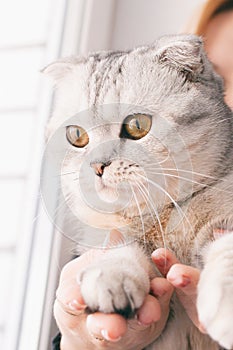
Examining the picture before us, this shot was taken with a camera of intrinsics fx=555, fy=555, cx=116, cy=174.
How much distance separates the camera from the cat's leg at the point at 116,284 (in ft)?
1.62

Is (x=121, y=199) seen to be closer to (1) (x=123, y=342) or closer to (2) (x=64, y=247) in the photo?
(1) (x=123, y=342)

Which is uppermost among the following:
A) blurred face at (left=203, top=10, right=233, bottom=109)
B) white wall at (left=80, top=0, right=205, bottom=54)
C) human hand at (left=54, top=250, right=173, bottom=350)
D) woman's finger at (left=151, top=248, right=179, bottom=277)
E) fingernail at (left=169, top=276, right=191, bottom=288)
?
white wall at (left=80, top=0, right=205, bottom=54)

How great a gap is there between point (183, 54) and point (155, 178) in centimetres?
16

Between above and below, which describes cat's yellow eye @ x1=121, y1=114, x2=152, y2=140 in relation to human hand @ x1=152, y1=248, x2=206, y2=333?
above

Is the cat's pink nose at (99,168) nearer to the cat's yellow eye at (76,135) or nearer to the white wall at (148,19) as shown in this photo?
the cat's yellow eye at (76,135)

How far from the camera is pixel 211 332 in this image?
46 centimetres

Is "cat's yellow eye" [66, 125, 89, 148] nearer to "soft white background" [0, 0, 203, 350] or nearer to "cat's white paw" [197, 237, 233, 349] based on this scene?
"cat's white paw" [197, 237, 233, 349]

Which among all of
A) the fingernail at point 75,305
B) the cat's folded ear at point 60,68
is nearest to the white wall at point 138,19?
the cat's folded ear at point 60,68

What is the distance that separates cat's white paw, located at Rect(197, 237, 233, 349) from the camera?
0.45m

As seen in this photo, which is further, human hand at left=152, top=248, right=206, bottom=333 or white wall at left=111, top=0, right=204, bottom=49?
white wall at left=111, top=0, right=204, bottom=49

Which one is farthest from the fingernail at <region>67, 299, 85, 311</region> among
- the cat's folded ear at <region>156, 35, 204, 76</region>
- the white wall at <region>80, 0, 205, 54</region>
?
the white wall at <region>80, 0, 205, 54</region>

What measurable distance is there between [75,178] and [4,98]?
707 millimetres

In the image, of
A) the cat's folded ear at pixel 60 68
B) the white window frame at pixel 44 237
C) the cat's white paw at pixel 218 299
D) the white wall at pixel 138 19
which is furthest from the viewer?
the white wall at pixel 138 19

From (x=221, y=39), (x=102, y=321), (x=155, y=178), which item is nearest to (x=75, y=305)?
(x=102, y=321)
